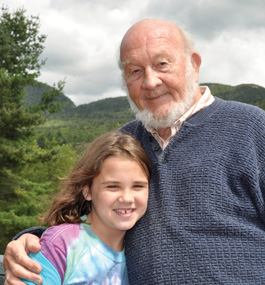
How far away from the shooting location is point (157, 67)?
2377mm

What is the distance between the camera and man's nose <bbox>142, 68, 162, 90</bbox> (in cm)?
233

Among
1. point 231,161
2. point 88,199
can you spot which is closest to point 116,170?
point 88,199

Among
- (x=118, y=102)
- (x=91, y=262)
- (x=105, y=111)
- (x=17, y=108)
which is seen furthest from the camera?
(x=118, y=102)

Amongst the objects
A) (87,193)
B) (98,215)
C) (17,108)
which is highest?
(17,108)

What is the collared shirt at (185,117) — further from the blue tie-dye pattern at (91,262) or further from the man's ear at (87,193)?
the blue tie-dye pattern at (91,262)

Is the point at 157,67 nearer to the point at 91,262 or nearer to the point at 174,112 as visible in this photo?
the point at 174,112

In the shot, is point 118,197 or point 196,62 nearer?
point 118,197

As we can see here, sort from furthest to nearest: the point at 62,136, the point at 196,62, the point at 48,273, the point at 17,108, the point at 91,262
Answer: the point at 62,136 < the point at 17,108 < the point at 196,62 < the point at 91,262 < the point at 48,273

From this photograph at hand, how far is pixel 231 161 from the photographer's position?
2.02m

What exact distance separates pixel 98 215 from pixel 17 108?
1555 centimetres

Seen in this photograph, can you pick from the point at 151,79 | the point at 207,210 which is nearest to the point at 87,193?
the point at 207,210

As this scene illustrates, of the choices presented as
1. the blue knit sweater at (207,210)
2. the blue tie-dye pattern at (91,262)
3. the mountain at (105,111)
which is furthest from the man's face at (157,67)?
the mountain at (105,111)

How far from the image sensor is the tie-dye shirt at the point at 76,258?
1.74m

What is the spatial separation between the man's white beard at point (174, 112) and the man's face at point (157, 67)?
16 mm
